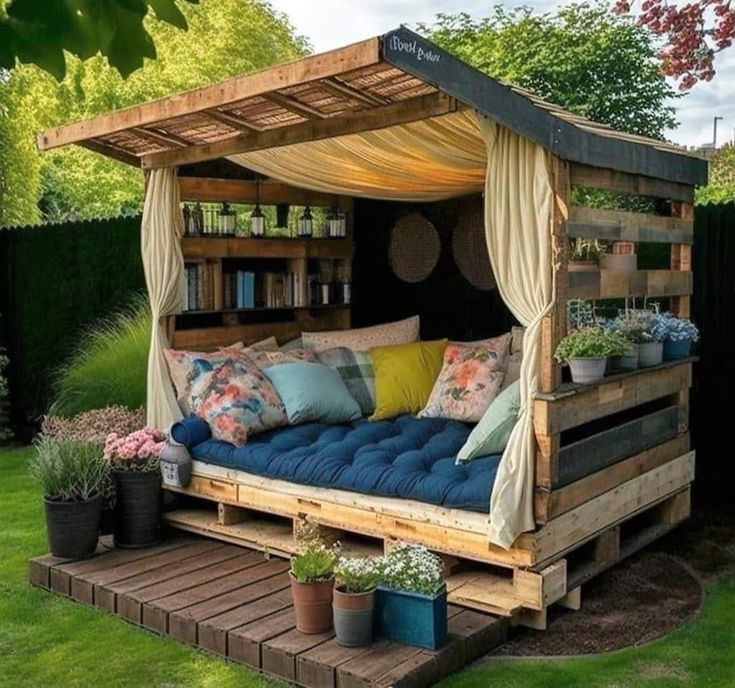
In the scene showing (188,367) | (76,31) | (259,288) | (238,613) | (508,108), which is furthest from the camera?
(259,288)

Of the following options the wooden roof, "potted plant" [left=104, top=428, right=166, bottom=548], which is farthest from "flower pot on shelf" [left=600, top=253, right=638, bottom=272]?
"potted plant" [left=104, top=428, right=166, bottom=548]

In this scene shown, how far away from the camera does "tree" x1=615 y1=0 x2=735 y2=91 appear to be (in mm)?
6594

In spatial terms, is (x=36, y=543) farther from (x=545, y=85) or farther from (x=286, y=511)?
(x=545, y=85)

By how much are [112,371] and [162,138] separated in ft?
8.08

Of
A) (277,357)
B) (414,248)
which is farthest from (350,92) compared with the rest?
(414,248)

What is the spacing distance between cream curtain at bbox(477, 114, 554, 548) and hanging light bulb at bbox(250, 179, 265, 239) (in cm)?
244

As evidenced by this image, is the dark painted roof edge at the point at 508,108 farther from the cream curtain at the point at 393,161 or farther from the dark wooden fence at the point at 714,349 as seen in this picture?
the dark wooden fence at the point at 714,349

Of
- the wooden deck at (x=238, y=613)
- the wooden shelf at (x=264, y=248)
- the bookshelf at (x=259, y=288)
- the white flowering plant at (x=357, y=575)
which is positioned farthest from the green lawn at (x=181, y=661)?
the wooden shelf at (x=264, y=248)

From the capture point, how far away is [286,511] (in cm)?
446

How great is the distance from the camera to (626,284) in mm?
4504

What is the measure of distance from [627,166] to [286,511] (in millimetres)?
2304

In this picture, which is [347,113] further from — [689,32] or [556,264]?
[689,32]

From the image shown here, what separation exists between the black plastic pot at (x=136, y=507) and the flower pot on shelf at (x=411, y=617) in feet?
5.32

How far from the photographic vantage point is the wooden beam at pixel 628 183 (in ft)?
13.4
